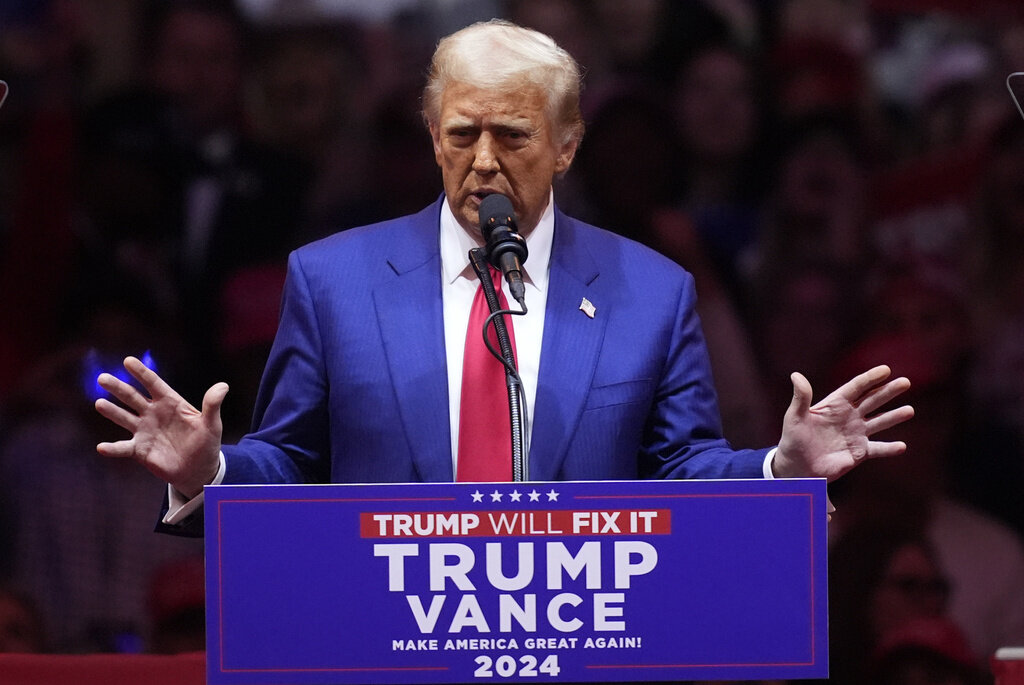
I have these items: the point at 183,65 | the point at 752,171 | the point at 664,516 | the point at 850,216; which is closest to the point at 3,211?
the point at 183,65

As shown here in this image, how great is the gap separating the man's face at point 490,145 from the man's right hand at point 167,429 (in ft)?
1.79

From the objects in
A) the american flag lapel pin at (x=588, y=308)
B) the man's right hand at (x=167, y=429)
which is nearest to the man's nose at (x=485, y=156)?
the american flag lapel pin at (x=588, y=308)

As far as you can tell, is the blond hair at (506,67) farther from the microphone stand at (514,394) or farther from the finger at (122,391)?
Result: the finger at (122,391)

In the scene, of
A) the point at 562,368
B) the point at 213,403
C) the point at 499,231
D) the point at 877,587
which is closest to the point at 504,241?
the point at 499,231

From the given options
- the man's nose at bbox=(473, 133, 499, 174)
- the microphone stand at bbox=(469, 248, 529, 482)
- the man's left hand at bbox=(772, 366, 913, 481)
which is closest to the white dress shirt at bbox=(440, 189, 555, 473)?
the man's nose at bbox=(473, 133, 499, 174)

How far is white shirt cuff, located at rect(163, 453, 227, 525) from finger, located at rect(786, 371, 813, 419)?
30.2 inches

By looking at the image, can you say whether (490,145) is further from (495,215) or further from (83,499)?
(83,499)

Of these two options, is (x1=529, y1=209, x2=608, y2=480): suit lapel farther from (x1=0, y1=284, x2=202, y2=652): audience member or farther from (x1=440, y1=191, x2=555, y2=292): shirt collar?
(x1=0, y1=284, x2=202, y2=652): audience member

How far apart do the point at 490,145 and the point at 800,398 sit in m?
0.62

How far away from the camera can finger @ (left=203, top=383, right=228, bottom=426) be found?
1.67m

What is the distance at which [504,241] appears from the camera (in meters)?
1.72

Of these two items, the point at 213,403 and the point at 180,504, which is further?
the point at 180,504

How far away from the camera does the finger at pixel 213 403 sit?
5.48ft

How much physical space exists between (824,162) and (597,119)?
0.66 m
